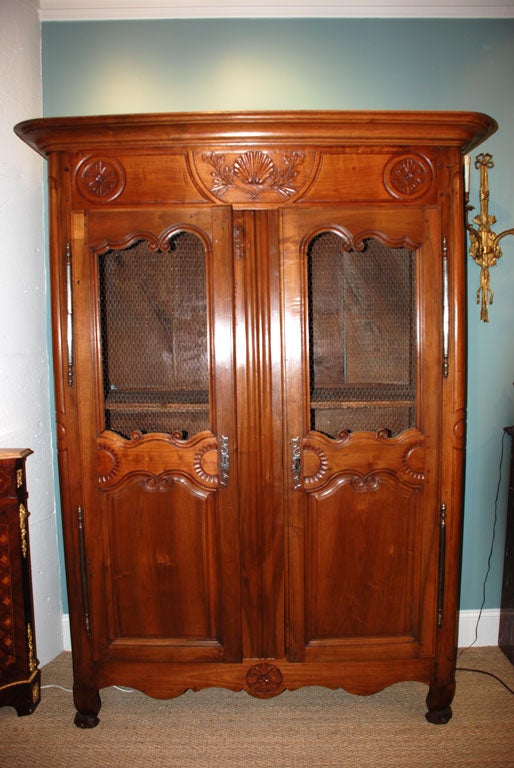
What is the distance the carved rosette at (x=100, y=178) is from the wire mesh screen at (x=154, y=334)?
176 mm

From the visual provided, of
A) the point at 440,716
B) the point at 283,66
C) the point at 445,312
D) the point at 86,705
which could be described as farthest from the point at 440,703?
the point at 283,66

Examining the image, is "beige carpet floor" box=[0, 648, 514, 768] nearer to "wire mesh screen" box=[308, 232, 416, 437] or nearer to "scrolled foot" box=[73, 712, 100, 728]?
"scrolled foot" box=[73, 712, 100, 728]

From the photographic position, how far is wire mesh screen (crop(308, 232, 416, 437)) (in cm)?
176

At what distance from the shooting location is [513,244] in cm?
220

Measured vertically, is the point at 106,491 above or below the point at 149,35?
below

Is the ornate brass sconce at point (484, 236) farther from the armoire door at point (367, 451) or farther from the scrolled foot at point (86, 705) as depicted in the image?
the scrolled foot at point (86, 705)

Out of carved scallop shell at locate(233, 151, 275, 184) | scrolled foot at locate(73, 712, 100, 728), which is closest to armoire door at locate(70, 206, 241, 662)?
carved scallop shell at locate(233, 151, 275, 184)

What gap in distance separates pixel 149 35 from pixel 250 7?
427mm

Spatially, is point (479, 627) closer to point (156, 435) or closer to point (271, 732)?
point (271, 732)

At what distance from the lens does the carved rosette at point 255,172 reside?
5.39 ft

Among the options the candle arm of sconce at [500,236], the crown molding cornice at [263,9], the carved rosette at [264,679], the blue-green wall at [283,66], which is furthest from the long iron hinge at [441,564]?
the crown molding cornice at [263,9]

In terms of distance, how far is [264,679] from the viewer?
1.78 meters

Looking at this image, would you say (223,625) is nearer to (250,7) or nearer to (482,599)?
(482,599)

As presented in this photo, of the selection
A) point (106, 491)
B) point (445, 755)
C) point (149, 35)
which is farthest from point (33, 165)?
point (445, 755)
